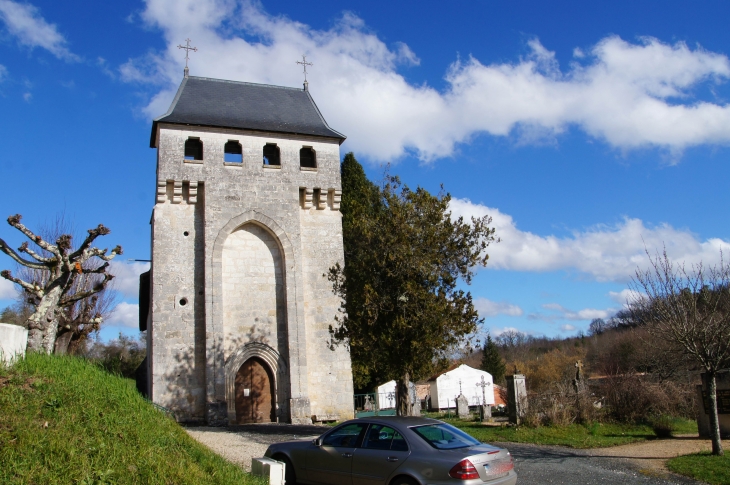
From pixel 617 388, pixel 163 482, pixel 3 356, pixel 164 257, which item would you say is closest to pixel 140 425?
pixel 163 482

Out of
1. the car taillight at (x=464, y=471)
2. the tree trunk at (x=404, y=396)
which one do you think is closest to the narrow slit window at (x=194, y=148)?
the tree trunk at (x=404, y=396)

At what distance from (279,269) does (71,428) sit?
1364 cm

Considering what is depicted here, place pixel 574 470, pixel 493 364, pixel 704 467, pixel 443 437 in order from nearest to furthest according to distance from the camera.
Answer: pixel 443 437 < pixel 704 467 < pixel 574 470 < pixel 493 364

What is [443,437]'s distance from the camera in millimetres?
7512

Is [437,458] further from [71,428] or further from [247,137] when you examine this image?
[247,137]

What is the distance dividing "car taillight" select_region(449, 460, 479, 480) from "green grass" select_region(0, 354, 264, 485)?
8.53ft

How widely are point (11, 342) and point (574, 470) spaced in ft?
33.1

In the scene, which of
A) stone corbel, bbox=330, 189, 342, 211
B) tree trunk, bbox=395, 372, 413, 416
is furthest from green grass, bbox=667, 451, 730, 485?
stone corbel, bbox=330, 189, 342, 211

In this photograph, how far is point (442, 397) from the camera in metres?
43.7

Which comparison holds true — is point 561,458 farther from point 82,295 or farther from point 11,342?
point 82,295

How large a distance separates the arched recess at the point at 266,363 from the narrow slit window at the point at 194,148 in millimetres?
7600

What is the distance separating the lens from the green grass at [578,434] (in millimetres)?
14326

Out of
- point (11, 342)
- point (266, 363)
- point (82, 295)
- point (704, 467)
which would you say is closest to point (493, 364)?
point (266, 363)

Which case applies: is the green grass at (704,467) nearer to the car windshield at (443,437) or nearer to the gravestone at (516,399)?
the car windshield at (443,437)
